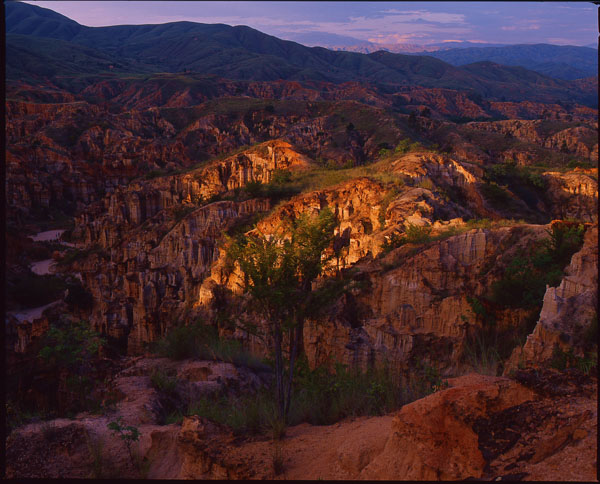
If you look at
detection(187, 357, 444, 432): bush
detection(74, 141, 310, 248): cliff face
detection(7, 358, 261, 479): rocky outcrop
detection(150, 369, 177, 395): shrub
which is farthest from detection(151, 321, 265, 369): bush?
detection(74, 141, 310, 248): cliff face

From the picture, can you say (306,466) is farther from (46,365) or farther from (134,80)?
(134,80)

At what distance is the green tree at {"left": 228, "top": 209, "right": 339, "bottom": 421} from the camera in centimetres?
566

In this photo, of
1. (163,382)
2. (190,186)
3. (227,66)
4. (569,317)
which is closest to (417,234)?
(569,317)

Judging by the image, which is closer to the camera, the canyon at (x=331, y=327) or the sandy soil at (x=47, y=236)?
the canyon at (x=331, y=327)

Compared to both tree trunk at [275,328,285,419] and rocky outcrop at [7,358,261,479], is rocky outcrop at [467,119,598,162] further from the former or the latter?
rocky outcrop at [7,358,261,479]

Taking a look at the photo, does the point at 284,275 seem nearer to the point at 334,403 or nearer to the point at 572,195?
the point at 334,403

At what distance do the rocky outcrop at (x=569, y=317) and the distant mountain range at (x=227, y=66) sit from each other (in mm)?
111307

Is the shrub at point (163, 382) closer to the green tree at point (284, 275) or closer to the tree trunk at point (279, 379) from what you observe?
the green tree at point (284, 275)

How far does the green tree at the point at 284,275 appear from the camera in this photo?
5664 millimetres

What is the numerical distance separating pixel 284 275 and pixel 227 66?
535ft

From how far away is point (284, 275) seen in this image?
577 centimetres

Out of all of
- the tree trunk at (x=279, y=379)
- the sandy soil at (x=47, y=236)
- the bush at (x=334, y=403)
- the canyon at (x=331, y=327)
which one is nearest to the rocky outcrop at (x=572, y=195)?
the canyon at (x=331, y=327)

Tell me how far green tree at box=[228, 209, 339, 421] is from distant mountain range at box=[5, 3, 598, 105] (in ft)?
359

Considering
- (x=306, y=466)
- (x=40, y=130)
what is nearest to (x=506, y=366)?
(x=306, y=466)
